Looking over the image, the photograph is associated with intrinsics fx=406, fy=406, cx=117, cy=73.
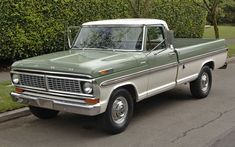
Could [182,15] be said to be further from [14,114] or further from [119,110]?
[119,110]

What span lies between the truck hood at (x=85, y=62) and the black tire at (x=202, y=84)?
2.35 m

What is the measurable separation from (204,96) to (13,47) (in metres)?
5.50

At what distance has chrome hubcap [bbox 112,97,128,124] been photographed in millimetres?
6247

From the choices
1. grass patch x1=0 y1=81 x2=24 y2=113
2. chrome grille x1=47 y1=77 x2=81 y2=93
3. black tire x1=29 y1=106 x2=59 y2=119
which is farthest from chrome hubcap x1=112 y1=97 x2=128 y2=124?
grass patch x1=0 y1=81 x2=24 y2=113

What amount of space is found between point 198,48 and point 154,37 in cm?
150

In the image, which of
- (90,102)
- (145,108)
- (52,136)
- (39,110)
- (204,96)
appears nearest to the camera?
(90,102)

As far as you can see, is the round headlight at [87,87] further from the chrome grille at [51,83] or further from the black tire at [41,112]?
the black tire at [41,112]

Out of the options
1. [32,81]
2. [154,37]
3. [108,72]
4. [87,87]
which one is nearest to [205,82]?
[154,37]

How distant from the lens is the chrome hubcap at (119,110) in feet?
20.5

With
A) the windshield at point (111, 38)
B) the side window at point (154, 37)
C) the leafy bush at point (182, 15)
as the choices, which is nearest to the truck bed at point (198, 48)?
the side window at point (154, 37)

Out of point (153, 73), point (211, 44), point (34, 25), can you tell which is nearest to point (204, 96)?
point (211, 44)

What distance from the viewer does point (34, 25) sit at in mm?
11656

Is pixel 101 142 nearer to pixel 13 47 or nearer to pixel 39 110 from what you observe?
pixel 39 110

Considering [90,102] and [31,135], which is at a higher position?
[90,102]
